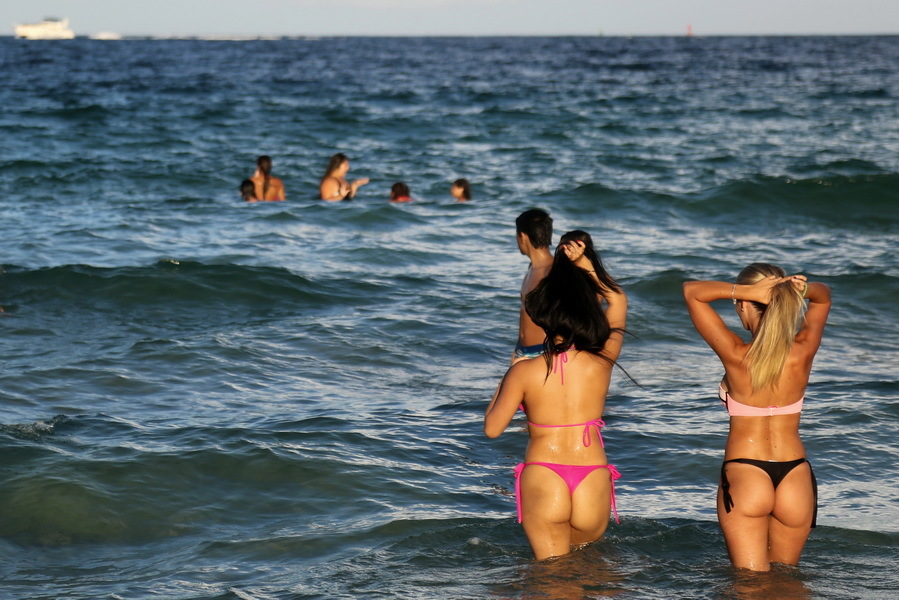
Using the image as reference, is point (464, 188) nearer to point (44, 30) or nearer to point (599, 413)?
point (599, 413)

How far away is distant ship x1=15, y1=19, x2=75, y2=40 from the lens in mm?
160250

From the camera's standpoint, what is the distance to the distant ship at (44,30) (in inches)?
6309

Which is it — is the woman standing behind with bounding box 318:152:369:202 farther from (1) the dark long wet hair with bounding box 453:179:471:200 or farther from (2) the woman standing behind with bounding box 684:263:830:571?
(2) the woman standing behind with bounding box 684:263:830:571

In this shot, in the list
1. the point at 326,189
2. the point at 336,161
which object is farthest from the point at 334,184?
the point at 336,161

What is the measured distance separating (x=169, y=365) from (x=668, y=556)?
17.1ft

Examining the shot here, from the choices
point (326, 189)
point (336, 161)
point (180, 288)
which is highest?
point (336, 161)

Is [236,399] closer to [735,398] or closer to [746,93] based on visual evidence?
[735,398]

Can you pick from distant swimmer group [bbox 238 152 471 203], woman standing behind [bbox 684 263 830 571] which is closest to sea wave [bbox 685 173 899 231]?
distant swimmer group [bbox 238 152 471 203]

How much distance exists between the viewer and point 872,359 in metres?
9.48

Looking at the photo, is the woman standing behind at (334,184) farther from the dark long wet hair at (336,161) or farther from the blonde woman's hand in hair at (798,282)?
the blonde woman's hand in hair at (798,282)

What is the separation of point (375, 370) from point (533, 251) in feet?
9.86

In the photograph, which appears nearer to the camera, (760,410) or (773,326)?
(773,326)

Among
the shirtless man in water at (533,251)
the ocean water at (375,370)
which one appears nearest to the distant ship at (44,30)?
the ocean water at (375,370)

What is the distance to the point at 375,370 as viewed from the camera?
9.20m
